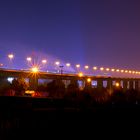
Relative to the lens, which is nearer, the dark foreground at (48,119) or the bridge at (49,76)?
the dark foreground at (48,119)

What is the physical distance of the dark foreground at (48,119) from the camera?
21.7 meters

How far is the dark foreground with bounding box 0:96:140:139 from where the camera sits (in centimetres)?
2166

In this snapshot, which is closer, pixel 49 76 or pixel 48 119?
pixel 48 119

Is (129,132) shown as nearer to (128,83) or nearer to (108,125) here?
(108,125)

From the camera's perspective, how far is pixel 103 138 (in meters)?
22.6

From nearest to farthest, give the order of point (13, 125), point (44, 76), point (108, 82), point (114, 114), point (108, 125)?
point (13, 125) → point (108, 125) → point (114, 114) → point (44, 76) → point (108, 82)

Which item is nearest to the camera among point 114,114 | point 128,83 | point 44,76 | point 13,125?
point 13,125

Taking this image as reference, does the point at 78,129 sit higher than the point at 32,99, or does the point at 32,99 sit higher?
the point at 32,99

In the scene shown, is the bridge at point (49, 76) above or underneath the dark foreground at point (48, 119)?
above

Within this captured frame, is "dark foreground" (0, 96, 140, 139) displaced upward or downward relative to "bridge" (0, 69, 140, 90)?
downward

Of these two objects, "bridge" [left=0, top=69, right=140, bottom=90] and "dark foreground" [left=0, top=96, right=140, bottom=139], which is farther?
"bridge" [left=0, top=69, right=140, bottom=90]

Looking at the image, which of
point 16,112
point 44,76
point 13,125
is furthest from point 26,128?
point 44,76

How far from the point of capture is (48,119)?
22.9 metres

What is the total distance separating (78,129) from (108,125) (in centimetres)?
260
